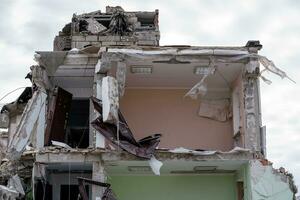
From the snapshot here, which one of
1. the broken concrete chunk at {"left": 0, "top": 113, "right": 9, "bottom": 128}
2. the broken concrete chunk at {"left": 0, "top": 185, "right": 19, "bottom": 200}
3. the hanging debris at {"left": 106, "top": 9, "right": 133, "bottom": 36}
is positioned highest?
the hanging debris at {"left": 106, "top": 9, "right": 133, "bottom": 36}

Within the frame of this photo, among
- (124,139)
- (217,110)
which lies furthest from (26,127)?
(217,110)

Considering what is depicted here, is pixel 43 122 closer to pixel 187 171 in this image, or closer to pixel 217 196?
pixel 187 171

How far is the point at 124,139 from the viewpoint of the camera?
49.2ft

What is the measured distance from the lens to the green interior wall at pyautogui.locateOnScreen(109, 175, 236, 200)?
17391 mm

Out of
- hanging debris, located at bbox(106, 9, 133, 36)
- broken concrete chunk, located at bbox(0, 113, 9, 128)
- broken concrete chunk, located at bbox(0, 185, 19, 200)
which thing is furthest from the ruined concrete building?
hanging debris, located at bbox(106, 9, 133, 36)

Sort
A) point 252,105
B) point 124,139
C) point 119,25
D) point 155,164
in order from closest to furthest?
point 155,164
point 124,139
point 252,105
point 119,25

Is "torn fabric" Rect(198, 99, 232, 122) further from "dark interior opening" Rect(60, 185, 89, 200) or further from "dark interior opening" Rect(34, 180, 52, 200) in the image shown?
"dark interior opening" Rect(34, 180, 52, 200)

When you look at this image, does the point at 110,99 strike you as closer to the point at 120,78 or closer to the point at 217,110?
the point at 120,78

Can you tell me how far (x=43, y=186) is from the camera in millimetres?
15758

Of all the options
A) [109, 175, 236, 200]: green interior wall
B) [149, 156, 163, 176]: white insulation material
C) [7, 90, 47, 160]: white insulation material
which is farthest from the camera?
[109, 175, 236, 200]: green interior wall

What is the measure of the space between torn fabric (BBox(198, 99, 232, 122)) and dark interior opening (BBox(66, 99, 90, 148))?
409 cm

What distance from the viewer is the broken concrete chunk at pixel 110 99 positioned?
14.8 meters

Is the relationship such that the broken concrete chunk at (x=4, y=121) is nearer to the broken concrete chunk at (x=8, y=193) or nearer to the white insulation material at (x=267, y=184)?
the broken concrete chunk at (x=8, y=193)

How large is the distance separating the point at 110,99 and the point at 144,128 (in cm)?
358
